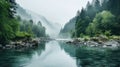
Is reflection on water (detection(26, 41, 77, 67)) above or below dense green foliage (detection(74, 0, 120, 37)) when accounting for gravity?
below

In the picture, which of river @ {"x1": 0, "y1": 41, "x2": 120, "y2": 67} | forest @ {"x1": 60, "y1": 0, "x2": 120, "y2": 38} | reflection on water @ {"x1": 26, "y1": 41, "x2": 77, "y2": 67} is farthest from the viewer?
forest @ {"x1": 60, "y1": 0, "x2": 120, "y2": 38}

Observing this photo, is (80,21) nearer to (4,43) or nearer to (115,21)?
(115,21)

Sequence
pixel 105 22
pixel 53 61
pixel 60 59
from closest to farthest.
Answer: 1. pixel 53 61
2. pixel 60 59
3. pixel 105 22

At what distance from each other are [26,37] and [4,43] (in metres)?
26.3

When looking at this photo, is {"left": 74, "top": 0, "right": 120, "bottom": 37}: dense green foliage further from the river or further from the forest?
the river

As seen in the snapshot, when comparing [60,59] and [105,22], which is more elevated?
[105,22]

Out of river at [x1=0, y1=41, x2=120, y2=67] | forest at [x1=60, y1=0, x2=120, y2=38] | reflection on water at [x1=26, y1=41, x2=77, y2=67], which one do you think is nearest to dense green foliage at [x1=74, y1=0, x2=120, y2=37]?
forest at [x1=60, y1=0, x2=120, y2=38]

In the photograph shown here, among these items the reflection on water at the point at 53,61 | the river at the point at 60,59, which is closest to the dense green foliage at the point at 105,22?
the river at the point at 60,59

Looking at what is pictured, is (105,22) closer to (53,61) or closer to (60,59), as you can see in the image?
(60,59)

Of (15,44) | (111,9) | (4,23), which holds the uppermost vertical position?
(111,9)

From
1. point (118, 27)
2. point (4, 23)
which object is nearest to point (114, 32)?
point (118, 27)

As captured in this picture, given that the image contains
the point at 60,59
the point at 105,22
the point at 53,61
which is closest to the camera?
the point at 53,61

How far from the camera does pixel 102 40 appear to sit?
275 feet

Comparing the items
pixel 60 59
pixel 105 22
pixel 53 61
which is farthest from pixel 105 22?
pixel 53 61
